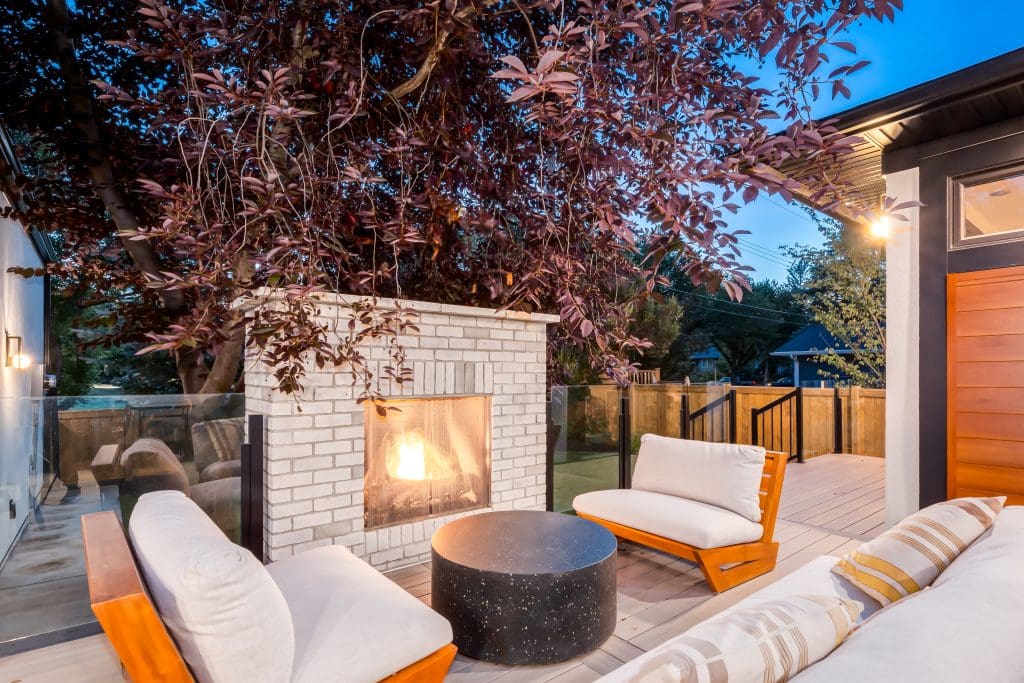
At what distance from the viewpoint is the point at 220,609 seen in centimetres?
138

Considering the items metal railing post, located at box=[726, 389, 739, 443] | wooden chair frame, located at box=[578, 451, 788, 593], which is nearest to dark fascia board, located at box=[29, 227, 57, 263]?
wooden chair frame, located at box=[578, 451, 788, 593]

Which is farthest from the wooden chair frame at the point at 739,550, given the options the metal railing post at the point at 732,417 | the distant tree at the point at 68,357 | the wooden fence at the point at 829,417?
the distant tree at the point at 68,357

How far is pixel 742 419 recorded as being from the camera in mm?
7426

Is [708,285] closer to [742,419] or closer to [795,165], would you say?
[795,165]

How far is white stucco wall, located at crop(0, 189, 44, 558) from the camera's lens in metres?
2.66

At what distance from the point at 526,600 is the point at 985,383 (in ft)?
10.5

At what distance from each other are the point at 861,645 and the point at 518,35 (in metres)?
4.06

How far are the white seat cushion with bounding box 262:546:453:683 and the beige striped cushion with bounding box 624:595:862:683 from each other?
93cm

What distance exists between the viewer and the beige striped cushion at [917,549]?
1.65 metres

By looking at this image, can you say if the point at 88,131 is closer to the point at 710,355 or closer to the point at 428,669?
the point at 428,669

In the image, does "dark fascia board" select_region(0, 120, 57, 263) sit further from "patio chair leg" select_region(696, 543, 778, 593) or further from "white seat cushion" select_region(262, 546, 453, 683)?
"patio chair leg" select_region(696, 543, 778, 593)

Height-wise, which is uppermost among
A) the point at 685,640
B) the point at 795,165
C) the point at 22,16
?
the point at 22,16

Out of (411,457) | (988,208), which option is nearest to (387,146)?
(411,457)

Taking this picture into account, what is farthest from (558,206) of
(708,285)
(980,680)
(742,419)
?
(742,419)
